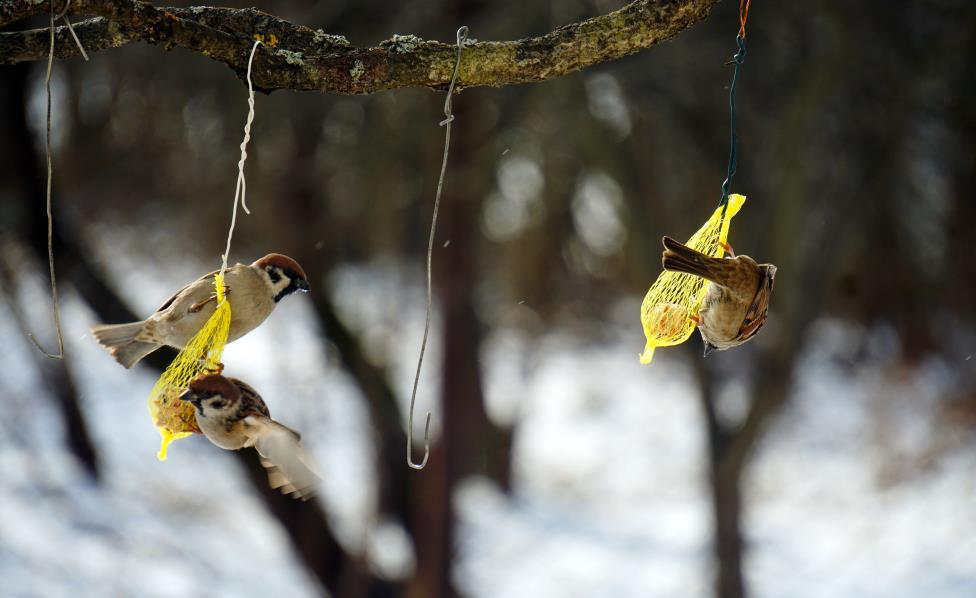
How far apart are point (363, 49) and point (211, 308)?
1.68 feet

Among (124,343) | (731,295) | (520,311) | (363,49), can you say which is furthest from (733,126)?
(520,311)

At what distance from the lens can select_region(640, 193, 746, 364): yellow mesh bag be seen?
183 cm

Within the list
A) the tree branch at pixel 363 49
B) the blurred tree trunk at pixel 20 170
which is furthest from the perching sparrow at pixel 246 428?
the blurred tree trunk at pixel 20 170

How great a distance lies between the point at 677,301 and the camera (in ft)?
6.47

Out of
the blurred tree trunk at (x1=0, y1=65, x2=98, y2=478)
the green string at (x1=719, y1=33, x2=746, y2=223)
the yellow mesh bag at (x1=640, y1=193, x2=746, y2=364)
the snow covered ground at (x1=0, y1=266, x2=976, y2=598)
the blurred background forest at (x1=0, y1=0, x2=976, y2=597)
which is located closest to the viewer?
the green string at (x1=719, y1=33, x2=746, y2=223)

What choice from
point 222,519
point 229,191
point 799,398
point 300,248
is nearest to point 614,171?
point 300,248

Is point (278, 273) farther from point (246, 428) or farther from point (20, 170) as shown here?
point (20, 170)

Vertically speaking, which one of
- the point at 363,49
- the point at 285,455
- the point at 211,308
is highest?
the point at 363,49

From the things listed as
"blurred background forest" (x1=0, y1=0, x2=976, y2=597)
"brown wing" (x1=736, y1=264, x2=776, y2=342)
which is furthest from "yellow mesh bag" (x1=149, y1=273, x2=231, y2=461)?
"blurred background forest" (x1=0, y1=0, x2=976, y2=597)

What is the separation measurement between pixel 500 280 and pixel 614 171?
9.23ft

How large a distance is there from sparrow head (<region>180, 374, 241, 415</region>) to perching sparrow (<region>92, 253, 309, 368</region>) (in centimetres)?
18

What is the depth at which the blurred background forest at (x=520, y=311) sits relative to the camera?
4.05m

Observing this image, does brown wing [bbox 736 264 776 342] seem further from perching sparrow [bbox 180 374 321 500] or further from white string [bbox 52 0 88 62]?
white string [bbox 52 0 88 62]

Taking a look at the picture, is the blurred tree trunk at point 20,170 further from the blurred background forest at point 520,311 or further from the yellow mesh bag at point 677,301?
the yellow mesh bag at point 677,301
